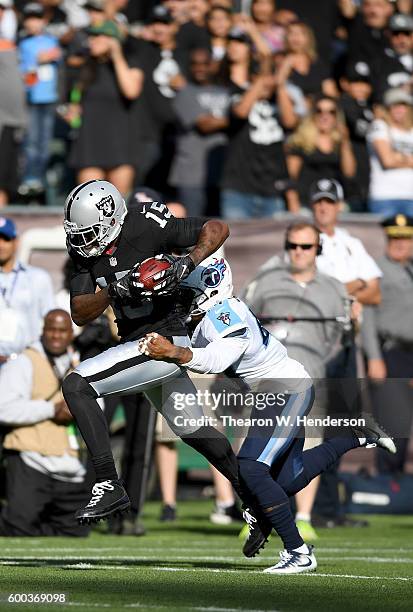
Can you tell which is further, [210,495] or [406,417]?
[210,495]

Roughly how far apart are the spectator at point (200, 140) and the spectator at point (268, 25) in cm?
109

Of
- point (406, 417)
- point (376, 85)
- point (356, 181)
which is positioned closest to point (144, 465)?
point (406, 417)

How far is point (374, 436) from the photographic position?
7.81 m

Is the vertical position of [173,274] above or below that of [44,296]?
above

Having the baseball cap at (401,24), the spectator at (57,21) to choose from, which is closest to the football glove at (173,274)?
the spectator at (57,21)

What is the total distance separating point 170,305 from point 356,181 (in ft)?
21.6

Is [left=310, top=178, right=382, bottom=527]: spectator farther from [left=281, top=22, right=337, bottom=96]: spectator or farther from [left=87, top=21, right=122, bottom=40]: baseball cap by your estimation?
[left=281, top=22, right=337, bottom=96]: spectator

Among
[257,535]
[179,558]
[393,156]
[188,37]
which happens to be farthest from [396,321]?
[257,535]

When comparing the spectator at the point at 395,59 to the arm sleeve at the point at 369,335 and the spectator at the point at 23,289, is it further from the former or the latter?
the spectator at the point at 23,289

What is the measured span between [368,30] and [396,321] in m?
3.78

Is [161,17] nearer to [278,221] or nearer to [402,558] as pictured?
[278,221]

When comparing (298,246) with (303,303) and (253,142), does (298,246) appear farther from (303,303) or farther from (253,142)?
(253,142)

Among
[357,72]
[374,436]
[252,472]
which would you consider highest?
[357,72]

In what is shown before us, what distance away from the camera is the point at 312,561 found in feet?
24.6
